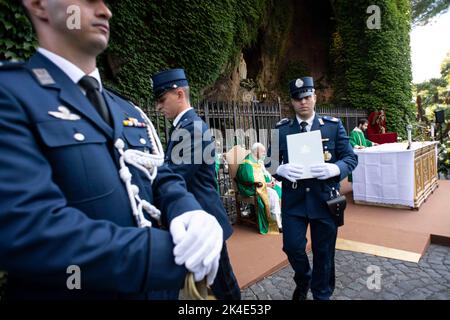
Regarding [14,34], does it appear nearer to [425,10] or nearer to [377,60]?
[377,60]

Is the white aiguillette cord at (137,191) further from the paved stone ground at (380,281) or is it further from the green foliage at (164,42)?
the green foliage at (164,42)

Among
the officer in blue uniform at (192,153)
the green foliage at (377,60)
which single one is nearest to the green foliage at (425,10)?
the green foliage at (377,60)

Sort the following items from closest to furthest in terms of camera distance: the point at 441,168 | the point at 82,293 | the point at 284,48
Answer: the point at 82,293
the point at 441,168
the point at 284,48

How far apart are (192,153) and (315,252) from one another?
151 cm

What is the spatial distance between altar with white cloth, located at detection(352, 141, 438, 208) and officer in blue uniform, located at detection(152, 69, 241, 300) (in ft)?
14.8

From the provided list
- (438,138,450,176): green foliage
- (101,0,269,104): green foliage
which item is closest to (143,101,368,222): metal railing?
(101,0,269,104): green foliage

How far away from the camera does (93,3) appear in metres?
1.06

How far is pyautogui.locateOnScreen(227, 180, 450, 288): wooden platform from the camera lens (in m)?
3.63

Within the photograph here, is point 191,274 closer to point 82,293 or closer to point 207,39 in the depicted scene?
point 82,293

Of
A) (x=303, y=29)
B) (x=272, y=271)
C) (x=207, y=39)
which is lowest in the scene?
(x=272, y=271)

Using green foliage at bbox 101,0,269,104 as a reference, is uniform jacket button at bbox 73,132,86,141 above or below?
below

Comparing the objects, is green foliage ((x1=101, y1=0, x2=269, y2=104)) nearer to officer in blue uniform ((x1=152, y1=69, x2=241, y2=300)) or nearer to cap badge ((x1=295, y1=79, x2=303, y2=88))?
officer in blue uniform ((x1=152, y1=69, x2=241, y2=300))

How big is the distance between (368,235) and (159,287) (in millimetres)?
4424
